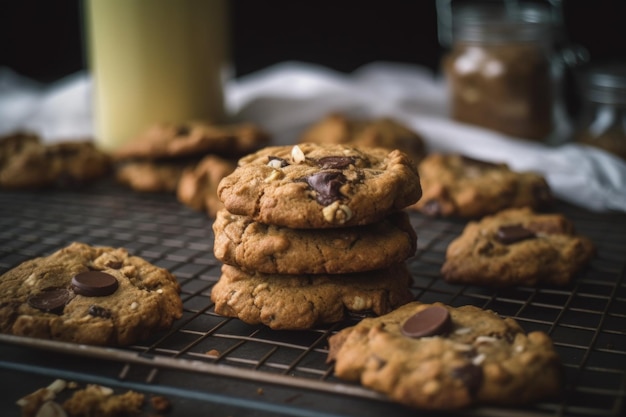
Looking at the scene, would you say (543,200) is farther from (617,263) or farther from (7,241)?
(7,241)

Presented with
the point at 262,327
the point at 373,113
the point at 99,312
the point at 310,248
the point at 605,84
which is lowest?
the point at 262,327

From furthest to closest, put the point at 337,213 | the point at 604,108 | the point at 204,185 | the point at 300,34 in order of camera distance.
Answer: the point at 300,34 → the point at 604,108 → the point at 204,185 → the point at 337,213

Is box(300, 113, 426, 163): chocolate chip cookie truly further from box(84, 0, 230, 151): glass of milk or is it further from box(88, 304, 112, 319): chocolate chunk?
box(88, 304, 112, 319): chocolate chunk

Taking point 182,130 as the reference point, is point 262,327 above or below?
below

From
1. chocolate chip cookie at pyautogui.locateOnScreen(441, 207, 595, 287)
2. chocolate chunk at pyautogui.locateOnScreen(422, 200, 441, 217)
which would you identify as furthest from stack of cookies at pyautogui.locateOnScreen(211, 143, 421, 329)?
chocolate chunk at pyautogui.locateOnScreen(422, 200, 441, 217)

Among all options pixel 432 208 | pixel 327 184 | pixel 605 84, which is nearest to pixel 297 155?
pixel 327 184

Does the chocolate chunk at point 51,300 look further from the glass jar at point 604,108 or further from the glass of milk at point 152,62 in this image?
the glass jar at point 604,108

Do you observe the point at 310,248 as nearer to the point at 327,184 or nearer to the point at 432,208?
the point at 327,184
